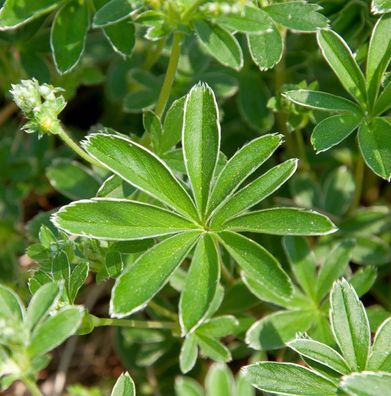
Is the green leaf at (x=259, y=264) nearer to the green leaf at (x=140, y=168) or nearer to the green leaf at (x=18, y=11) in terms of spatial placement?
the green leaf at (x=140, y=168)

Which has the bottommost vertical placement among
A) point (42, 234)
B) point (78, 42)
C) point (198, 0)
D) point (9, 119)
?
point (9, 119)

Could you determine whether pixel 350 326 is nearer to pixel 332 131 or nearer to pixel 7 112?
Result: pixel 332 131

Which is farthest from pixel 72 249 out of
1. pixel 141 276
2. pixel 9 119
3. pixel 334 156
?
pixel 9 119

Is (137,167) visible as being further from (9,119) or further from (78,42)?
(9,119)

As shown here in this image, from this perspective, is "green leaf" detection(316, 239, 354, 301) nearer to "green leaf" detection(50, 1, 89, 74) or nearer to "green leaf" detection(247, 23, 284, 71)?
"green leaf" detection(247, 23, 284, 71)

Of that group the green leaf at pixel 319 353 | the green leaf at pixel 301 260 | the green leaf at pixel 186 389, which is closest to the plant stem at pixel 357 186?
the green leaf at pixel 301 260

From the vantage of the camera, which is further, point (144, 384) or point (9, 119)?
point (9, 119)

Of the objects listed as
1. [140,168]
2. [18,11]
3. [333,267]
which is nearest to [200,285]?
[140,168]
